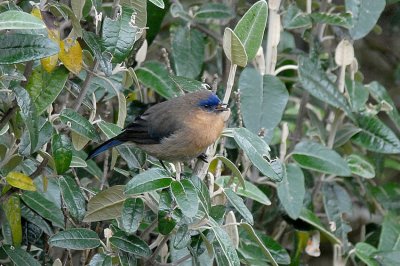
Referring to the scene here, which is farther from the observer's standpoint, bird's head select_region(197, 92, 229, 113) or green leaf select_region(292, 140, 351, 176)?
green leaf select_region(292, 140, 351, 176)

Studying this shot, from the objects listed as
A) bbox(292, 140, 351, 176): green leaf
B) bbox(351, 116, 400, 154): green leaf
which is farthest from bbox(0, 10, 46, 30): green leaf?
bbox(351, 116, 400, 154): green leaf

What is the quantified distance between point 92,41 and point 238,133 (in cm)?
55

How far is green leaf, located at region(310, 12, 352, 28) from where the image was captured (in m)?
3.57

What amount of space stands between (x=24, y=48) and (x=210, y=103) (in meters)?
0.96

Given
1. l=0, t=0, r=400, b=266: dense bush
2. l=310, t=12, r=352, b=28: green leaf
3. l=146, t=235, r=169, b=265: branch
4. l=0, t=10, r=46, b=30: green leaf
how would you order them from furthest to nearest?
l=310, t=12, r=352, b=28: green leaf < l=146, t=235, r=169, b=265: branch < l=0, t=0, r=400, b=266: dense bush < l=0, t=10, r=46, b=30: green leaf

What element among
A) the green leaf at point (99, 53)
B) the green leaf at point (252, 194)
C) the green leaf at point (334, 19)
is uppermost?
the green leaf at point (99, 53)

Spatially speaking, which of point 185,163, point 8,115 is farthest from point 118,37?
point 185,163

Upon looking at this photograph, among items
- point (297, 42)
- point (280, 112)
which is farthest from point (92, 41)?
point (297, 42)

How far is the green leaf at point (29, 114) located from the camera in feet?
7.94

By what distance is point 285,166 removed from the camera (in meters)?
3.48

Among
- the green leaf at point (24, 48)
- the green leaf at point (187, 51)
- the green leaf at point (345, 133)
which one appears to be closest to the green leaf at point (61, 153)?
the green leaf at point (24, 48)

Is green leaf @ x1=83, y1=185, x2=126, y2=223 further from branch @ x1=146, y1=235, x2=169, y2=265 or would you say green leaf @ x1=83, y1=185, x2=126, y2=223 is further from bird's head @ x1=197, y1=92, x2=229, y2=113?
bird's head @ x1=197, y1=92, x2=229, y2=113

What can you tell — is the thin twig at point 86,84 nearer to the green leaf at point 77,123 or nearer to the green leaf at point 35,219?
the green leaf at point 77,123

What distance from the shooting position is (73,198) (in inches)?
107
